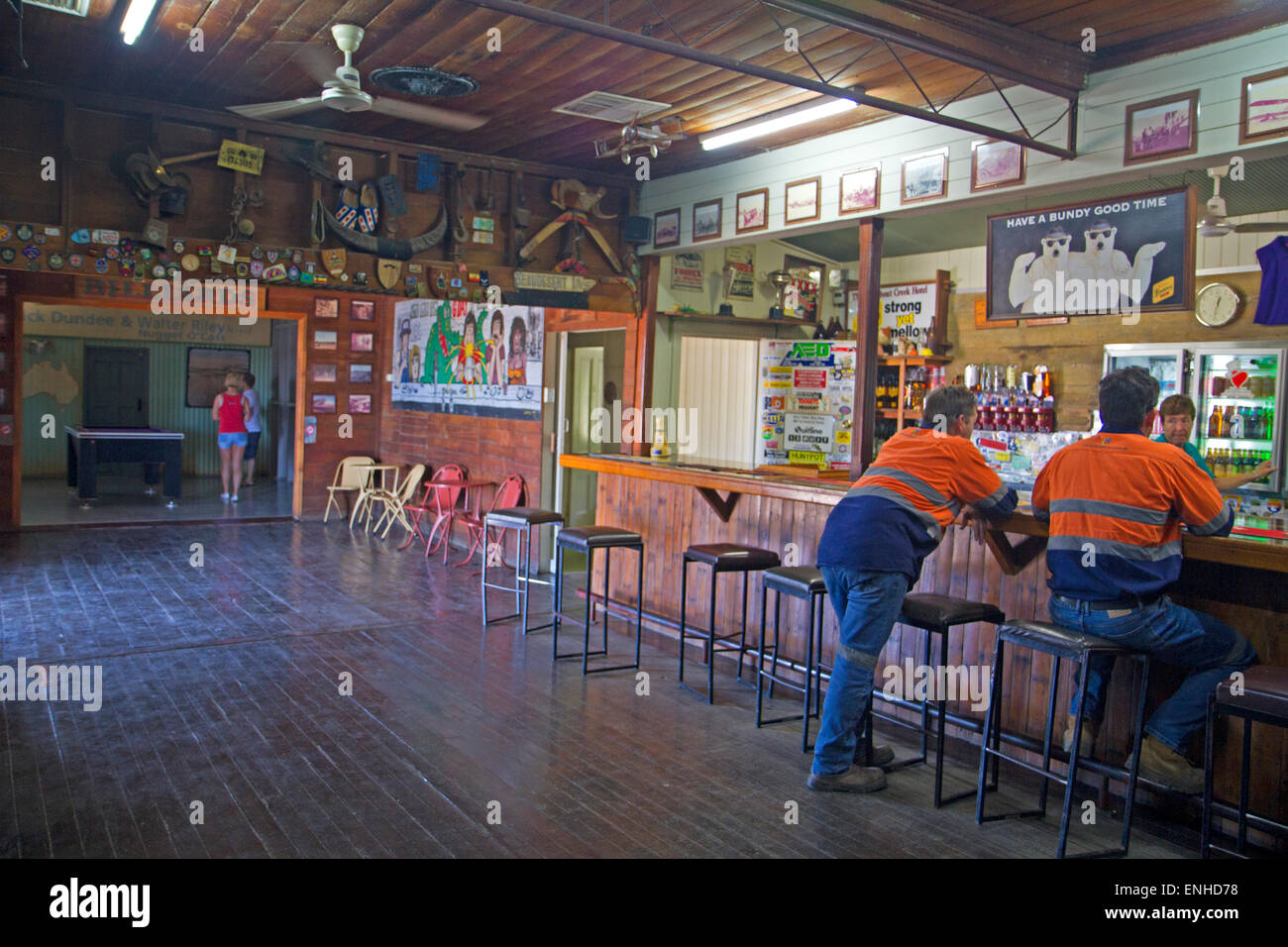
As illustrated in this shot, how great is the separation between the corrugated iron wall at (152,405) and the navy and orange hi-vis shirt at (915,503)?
12.3 meters

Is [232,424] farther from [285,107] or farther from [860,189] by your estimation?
[860,189]

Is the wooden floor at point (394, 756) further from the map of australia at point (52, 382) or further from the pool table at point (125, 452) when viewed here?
the map of australia at point (52, 382)

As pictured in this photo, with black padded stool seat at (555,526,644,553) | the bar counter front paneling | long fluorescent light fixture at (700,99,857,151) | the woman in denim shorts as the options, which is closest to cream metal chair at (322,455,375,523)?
the woman in denim shorts

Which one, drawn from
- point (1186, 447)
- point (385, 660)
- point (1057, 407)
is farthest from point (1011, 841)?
point (1057, 407)

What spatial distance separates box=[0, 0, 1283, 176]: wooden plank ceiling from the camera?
4.33m

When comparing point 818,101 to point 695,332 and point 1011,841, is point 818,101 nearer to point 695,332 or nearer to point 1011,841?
point 695,332

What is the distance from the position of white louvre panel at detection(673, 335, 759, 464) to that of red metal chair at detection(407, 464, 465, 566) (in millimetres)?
2304

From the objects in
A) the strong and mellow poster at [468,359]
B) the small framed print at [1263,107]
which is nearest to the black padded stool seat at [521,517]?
the strong and mellow poster at [468,359]

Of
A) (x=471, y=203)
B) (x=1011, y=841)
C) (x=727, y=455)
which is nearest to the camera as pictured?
(x=1011, y=841)

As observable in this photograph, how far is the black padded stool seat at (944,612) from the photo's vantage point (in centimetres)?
371

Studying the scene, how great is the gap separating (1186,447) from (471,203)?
16.4 feet

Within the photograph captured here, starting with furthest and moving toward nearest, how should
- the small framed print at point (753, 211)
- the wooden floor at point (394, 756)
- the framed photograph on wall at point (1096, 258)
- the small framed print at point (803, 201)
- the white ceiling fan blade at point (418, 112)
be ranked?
the small framed print at point (753, 211)
the small framed print at point (803, 201)
the white ceiling fan blade at point (418, 112)
the framed photograph on wall at point (1096, 258)
the wooden floor at point (394, 756)

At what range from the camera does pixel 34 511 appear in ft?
34.0
